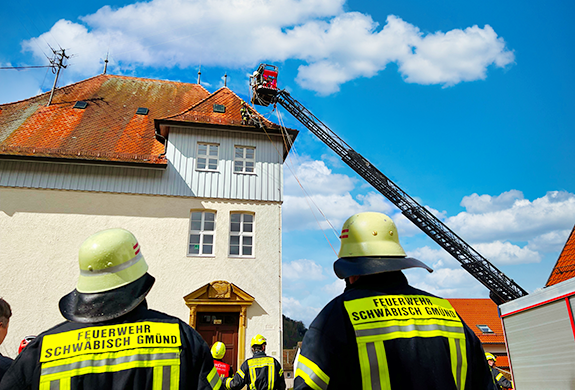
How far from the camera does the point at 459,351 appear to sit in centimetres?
227

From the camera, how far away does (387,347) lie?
85.0 inches

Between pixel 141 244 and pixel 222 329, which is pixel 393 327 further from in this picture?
pixel 141 244

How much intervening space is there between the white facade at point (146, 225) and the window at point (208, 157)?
202 millimetres

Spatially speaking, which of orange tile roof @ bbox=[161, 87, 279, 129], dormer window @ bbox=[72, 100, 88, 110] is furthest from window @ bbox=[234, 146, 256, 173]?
dormer window @ bbox=[72, 100, 88, 110]

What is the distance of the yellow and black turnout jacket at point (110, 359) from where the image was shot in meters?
2.08

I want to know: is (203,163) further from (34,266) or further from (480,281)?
(480,281)

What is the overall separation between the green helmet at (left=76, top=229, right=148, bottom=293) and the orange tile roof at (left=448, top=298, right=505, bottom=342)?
109 ft

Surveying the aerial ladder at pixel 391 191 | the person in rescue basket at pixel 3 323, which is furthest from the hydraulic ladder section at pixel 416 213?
the person in rescue basket at pixel 3 323

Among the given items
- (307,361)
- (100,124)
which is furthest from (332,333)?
(100,124)

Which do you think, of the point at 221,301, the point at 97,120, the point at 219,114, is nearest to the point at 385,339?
the point at 221,301

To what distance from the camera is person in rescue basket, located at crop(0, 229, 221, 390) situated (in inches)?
82.2

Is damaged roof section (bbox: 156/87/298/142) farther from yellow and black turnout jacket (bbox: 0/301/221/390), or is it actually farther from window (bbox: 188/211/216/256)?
yellow and black turnout jacket (bbox: 0/301/221/390)

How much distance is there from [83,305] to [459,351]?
6.83ft

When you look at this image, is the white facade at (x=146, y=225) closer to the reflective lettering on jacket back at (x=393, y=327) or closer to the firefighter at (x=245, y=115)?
the firefighter at (x=245, y=115)
